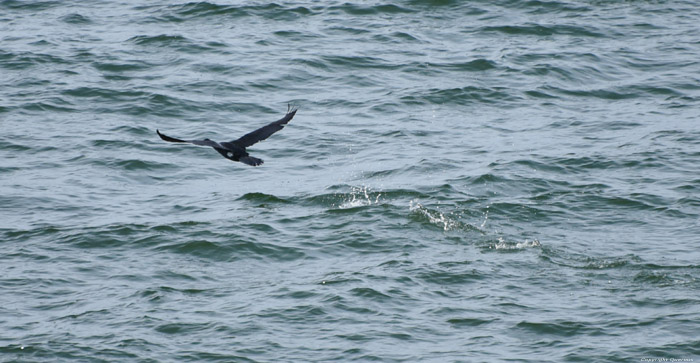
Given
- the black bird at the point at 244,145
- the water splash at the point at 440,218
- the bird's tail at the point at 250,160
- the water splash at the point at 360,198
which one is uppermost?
the black bird at the point at 244,145

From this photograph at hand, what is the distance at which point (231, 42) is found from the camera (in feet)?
66.7

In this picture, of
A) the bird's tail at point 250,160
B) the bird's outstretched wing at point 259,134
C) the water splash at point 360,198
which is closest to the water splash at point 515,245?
the water splash at point 360,198

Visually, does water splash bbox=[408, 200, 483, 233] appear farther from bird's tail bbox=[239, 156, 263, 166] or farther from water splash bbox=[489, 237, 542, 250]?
bird's tail bbox=[239, 156, 263, 166]

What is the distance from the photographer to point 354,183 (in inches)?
570

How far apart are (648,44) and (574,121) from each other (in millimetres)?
4404

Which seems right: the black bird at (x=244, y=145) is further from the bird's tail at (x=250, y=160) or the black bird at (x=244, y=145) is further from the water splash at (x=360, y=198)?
the water splash at (x=360, y=198)

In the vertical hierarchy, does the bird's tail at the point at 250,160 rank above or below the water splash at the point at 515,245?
above

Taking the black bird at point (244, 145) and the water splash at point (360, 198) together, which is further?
A: the water splash at point (360, 198)

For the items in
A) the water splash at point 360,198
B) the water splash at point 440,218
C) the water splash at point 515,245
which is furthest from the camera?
the water splash at point 360,198

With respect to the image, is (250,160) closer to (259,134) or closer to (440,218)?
(259,134)

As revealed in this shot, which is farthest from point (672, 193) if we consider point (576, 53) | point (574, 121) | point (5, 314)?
point (5, 314)

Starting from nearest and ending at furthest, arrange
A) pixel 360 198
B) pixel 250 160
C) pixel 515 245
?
pixel 250 160 → pixel 515 245 → pixel 360 198

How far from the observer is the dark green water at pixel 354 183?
10742mm

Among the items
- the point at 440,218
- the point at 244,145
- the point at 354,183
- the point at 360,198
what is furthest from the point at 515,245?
the point at 244,145
